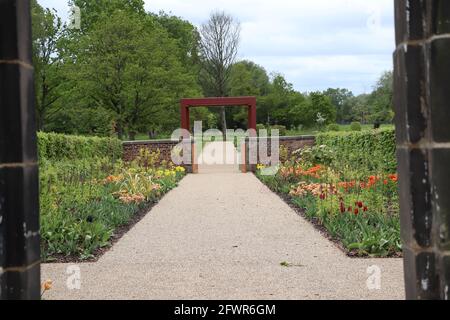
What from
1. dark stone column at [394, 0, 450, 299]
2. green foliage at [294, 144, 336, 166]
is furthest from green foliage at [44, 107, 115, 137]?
dark stone column at [394, 0, 450, 299]

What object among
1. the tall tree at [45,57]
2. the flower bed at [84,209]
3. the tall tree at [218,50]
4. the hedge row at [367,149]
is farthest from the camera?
the tall tree at [218,50]

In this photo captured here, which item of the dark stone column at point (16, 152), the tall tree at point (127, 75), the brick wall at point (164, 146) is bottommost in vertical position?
the dark stone column at point (16, 152)

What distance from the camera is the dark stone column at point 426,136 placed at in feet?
6.36

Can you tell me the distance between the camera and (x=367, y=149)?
533 inches

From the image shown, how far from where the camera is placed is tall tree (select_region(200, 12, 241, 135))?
37.7m

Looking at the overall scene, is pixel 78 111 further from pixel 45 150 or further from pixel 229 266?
pixel 229 266

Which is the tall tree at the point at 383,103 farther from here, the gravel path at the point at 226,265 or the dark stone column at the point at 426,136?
the dark stone column at the point at 426,136

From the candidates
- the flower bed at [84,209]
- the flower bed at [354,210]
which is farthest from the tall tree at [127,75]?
the flower bed at [354,210]

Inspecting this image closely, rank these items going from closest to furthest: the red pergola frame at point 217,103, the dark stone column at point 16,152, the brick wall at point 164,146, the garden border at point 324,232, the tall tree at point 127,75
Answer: the dark stone column at point 16,152
the garden border at point 324,232
the red pergola frame at point 217,103
the brick wall at point 164,146
the tall tree at point 127,75

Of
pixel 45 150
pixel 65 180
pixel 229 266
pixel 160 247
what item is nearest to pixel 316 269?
pixel 229 266

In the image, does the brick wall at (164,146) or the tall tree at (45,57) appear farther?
the tall tree at (45,57)

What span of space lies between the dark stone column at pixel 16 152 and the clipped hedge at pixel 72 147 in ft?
28.5

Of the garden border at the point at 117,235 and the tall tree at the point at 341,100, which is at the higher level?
the tall tree at the point at 341,100

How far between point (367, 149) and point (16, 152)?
12.4 meters
